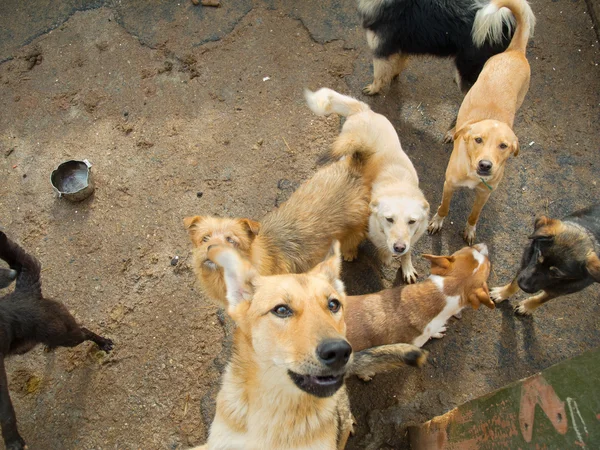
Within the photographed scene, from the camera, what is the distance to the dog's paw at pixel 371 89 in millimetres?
5318

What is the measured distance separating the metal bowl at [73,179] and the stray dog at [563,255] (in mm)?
4520

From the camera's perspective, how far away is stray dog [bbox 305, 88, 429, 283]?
12.1 feet

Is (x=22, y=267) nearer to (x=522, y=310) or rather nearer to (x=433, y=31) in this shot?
(x=522, y=310)

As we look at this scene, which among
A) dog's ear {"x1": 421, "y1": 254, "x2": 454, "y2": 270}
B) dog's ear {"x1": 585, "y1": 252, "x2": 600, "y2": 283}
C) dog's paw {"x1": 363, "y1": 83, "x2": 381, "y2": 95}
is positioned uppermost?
dog's paw {"x1": 363, "y1": 83, "x2": 381, "y2": 95}

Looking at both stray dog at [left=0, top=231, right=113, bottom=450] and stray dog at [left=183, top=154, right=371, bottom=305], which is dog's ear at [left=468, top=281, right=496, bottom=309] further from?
stray dog at [left=0, top=231, right=113, bottom=450]

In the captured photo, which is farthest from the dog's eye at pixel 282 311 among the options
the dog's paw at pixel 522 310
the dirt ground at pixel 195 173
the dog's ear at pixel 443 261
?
the dog's paw at pixel 522 310

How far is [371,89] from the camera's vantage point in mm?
5352

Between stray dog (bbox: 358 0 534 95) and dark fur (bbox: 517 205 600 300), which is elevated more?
stray dog (bbox: 358 0 534 95)

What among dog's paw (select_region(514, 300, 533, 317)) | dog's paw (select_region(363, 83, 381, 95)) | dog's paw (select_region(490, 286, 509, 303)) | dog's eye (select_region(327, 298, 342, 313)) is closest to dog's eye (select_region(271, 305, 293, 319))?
dog's eye (select_region(327, 298, 342, 313))

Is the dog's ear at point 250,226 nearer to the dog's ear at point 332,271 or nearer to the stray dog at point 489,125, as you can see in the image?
the dog's ear at point 332,271

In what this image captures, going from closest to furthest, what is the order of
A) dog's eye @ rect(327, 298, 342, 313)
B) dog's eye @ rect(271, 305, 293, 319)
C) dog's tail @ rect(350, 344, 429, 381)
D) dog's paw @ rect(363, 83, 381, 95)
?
1. dog's eye @ rect(271, 305, 293, 319)
2. dog's eye @ rect(327, 298, 342, 313)
3. dog's tail @ rect(350, 344, 429, 381)
4. dog's paw @ rect(363, 83, 381, 95)

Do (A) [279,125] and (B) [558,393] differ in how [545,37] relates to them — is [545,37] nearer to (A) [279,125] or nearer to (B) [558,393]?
(A) [279,125]

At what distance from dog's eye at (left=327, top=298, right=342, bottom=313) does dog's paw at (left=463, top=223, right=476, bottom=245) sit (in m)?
2.55

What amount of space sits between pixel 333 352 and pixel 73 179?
13.9 ft
